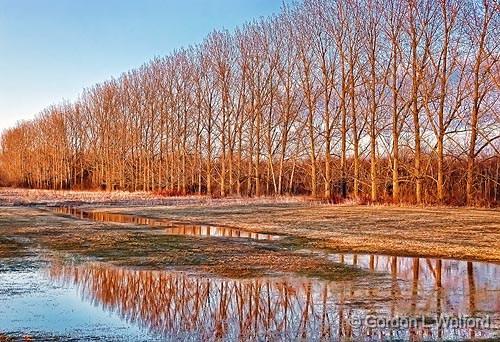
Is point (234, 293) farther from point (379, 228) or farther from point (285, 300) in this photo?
point (379, 228)

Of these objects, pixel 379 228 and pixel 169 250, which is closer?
pixel 169 250

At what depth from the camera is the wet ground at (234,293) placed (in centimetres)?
776

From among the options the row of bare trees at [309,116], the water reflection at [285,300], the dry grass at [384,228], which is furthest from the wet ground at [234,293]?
the row of bare trees at [309,116]

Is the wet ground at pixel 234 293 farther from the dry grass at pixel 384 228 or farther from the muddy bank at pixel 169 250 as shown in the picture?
the dry grass at pixel 384 228

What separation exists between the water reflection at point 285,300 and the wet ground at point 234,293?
21 mm

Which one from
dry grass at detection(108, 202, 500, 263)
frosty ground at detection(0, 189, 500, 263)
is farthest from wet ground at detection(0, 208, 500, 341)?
dry grass at detection(108, 202, 500, 263)

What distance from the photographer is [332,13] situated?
147 feet

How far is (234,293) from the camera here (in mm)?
10328

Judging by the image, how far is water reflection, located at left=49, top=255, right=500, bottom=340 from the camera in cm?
768

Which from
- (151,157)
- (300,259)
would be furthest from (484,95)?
(151,157)

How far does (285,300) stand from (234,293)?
1.15 metres

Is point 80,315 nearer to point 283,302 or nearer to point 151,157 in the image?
point 283,302

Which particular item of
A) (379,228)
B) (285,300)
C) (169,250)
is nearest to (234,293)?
(285,300)

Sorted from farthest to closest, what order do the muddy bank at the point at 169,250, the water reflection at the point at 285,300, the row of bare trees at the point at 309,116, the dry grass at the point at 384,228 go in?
the row of bare trees at the point at 309,116, the dry grass at the point at 384,228, the muddy bank at the point at 169,250, the water reflection at the point at 285,300
